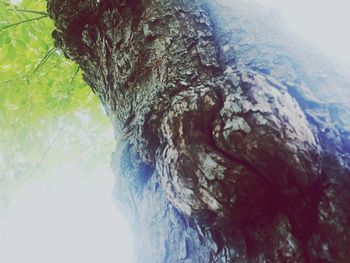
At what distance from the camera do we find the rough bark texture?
27.0 inches

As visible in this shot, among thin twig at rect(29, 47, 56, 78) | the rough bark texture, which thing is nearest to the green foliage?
thin twig at rect(29, 47, 56, 78)

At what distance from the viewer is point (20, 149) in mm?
2783

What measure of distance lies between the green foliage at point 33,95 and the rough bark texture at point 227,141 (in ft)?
4.31

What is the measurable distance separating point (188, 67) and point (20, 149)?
2.19 metres

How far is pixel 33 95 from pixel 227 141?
216 centimetres

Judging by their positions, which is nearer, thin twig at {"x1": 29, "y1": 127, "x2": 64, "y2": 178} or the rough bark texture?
the rough bark texture

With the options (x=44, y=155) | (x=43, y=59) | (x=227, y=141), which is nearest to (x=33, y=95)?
(x=43, y=59)

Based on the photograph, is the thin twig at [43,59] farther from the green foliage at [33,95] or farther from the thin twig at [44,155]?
the thin twig at [44,155]

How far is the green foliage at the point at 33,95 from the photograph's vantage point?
221cm

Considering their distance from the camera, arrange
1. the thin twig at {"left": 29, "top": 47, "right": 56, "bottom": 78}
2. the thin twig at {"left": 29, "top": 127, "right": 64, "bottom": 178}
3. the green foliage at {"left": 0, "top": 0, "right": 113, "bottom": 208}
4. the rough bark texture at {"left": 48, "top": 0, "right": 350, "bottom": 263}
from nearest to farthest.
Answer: the rough bark texture at {"left": 48, "top": 0, "right": 350, "bottom": 263}
the green foliage at {"left": 0, "top": 0, "right": 113, "bottom": 208}
the thin twig at {"left": 29, "top": 47, "right": 56, "bottom": 78}
the thin twig at {"left": 29, "top": 127, "right": 64, "bottom": 178}

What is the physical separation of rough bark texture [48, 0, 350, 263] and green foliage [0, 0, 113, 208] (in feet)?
4.31

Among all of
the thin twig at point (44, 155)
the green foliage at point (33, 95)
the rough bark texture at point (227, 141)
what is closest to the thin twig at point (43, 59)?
the green foliage at point (33, 95)

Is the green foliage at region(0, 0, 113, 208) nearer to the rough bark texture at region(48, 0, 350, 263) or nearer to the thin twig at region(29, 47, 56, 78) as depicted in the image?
the thin twig at region(29, 47, 56, 78)

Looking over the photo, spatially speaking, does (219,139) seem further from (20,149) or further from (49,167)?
(49,167)
